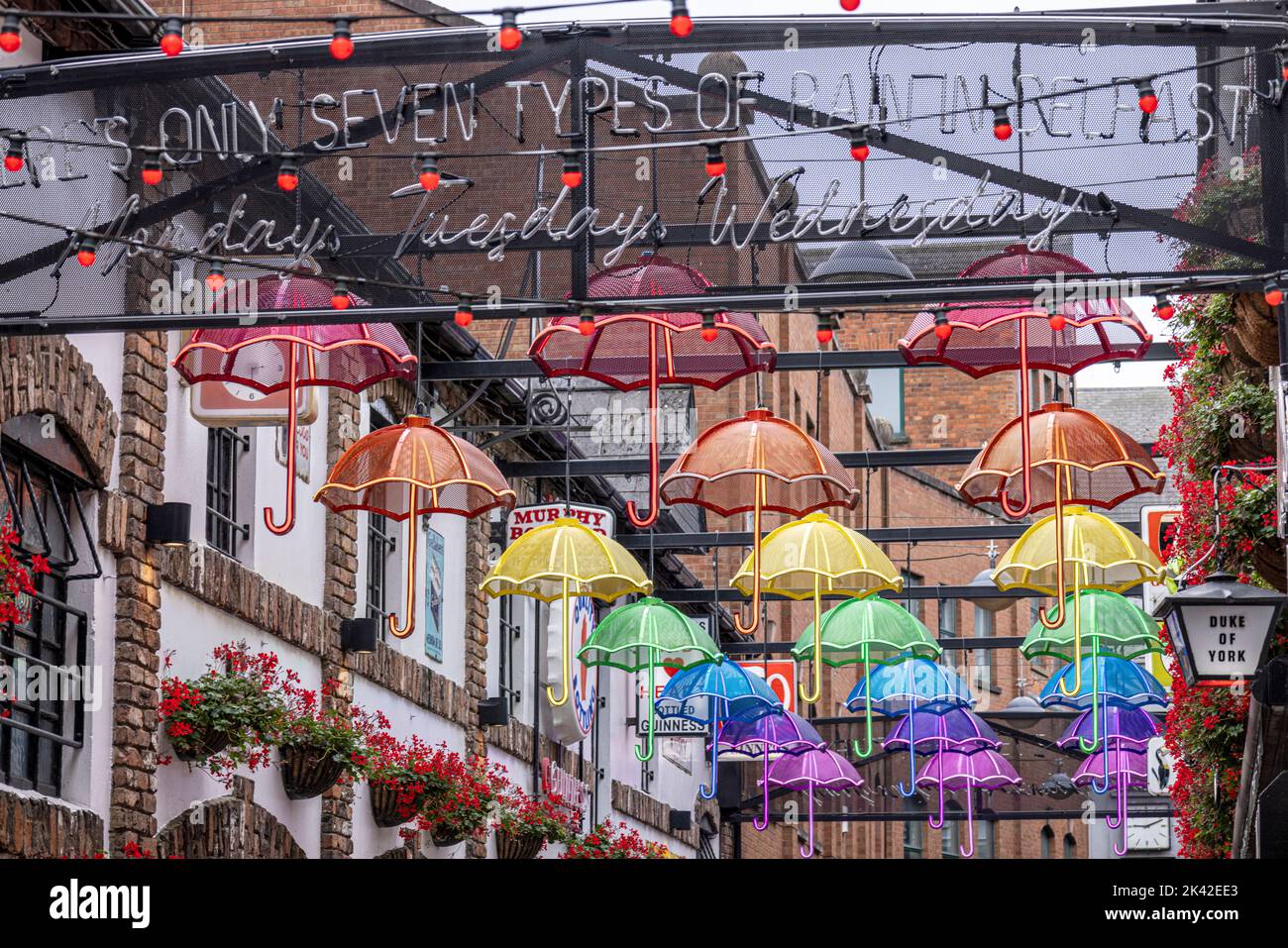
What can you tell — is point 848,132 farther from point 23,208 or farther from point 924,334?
point 23,208

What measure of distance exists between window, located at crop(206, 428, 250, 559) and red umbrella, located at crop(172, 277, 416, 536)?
340cm

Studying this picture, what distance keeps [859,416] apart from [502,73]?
128 ft

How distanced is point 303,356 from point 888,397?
44743 millimetres

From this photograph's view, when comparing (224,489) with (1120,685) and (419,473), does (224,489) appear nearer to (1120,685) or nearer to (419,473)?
(419,473)

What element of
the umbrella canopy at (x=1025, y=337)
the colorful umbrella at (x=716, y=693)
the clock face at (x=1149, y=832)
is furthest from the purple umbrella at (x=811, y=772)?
the umbrella canopy at (x=1025, y=337)

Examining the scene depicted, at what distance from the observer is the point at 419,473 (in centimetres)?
1175

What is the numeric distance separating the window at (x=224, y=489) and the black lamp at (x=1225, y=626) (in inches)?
259

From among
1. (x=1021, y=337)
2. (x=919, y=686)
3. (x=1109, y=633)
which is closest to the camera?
(x=1021, y=337)

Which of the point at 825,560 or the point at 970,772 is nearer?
the point at 825,560

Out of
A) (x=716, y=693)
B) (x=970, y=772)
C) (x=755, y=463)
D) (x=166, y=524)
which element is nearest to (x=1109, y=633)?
(x=716, y=693)

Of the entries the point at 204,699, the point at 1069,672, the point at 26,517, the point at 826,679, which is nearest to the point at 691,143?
the point at 26,517

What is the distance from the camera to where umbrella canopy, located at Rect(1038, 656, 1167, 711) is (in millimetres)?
18219

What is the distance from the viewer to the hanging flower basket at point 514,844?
20.6 meters

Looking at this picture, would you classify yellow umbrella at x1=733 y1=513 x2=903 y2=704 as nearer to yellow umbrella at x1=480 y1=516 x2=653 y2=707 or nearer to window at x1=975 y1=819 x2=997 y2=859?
yellow umbrella at x1=480 y1=516 x2=653 y2=707
